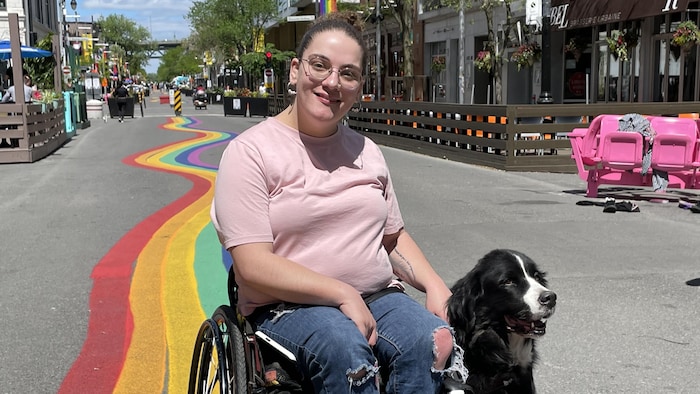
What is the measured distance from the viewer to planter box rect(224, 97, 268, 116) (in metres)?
50.1

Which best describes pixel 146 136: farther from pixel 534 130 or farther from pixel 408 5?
pixel 534 130

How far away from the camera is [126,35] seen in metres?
158

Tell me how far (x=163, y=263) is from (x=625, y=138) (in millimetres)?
6310

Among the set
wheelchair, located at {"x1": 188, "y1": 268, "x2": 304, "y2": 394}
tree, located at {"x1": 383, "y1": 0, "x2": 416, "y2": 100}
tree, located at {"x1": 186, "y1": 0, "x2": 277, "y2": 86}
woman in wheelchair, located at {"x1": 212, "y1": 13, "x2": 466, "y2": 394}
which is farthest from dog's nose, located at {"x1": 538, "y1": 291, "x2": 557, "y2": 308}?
tree, located at {"x1": 186, "y1": 0, "x2": 277, "y2": 86}

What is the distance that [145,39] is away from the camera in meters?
167

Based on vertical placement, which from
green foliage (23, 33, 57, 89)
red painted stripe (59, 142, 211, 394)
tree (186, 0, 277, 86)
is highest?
tree (186, 0, 277, 86)

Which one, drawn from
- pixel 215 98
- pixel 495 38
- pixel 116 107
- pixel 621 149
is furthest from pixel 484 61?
pixel 215 98

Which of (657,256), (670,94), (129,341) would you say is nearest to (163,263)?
(129,341)

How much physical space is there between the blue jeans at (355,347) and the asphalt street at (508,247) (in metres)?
1.78

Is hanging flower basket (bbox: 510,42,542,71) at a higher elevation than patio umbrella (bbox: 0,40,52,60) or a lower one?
lower

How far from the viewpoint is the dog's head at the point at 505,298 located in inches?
115

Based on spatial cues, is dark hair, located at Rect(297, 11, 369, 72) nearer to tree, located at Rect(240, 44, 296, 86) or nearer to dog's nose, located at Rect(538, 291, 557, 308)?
dog's nose, located at Rect(538, 291, 557, 308)

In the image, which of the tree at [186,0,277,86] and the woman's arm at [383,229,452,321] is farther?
the tree at [186,0,277,86]

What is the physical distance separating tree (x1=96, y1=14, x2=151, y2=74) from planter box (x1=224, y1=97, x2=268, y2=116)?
10878cm
